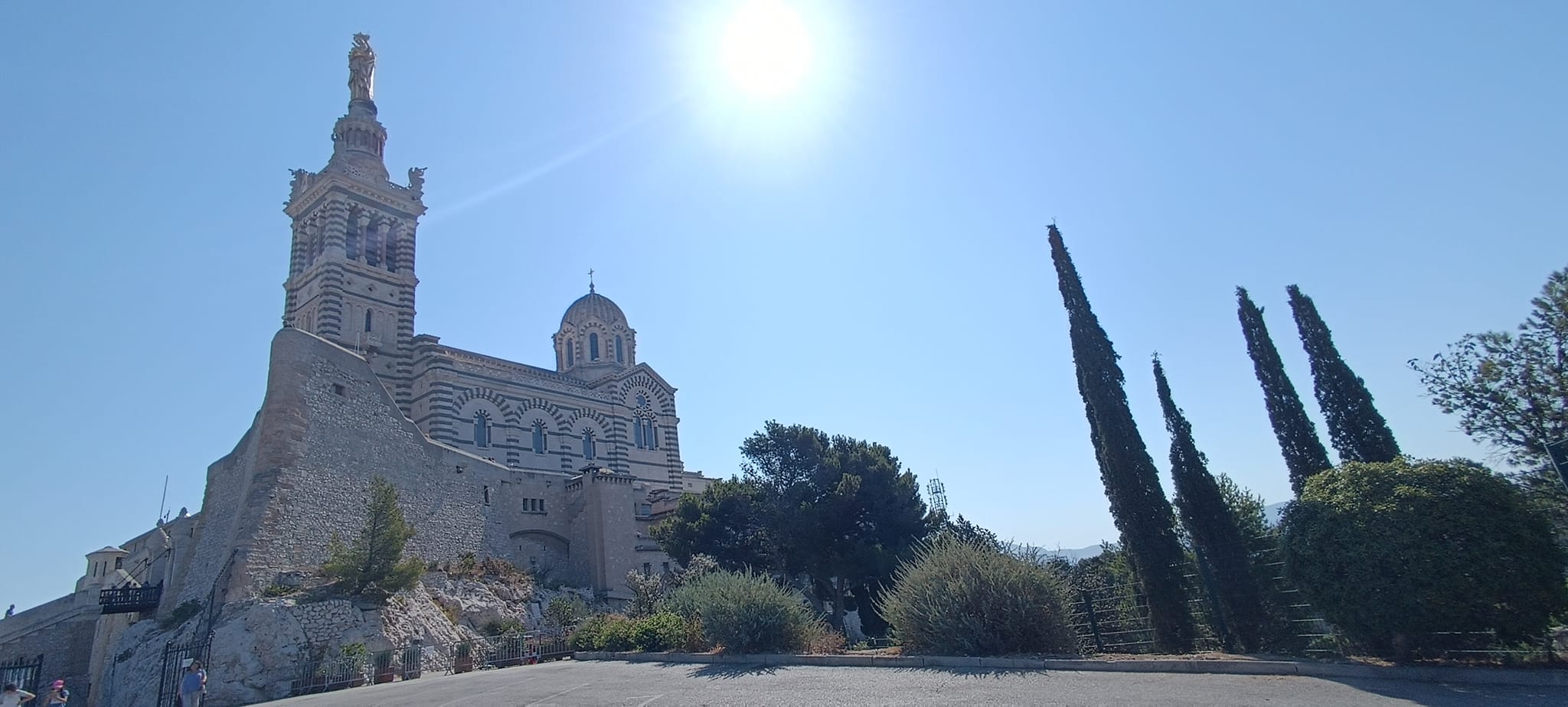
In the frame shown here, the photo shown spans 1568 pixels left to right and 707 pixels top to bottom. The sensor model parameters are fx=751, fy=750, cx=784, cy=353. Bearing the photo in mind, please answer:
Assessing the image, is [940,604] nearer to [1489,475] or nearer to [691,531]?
[1489,475]

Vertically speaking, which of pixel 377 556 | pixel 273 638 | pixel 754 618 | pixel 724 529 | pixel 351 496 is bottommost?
pixel 754 618

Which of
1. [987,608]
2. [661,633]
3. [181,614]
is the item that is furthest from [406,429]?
[987,608]

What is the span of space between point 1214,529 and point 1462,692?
14.6 feet

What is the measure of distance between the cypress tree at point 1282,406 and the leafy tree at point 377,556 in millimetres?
20882

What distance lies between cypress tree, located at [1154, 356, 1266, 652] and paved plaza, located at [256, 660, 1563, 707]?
233cm

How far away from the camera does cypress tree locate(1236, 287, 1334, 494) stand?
14.9 meters

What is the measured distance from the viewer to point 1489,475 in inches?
317

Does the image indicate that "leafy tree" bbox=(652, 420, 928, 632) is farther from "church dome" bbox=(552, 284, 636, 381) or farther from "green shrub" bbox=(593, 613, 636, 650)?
"church dome" bbox=(552, 284, 636, 381)

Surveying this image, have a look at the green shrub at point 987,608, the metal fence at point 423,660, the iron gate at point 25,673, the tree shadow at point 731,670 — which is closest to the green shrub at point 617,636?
the metal fence at point 423,660

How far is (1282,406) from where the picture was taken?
15.1m

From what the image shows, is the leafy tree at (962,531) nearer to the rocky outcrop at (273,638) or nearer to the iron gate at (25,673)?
the rocky outcrop at (273,638)

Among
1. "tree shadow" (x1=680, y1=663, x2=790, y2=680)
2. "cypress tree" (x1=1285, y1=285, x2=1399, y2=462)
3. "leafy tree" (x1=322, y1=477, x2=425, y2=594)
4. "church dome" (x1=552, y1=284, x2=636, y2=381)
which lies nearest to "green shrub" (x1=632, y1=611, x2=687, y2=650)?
"tree shadow" (x1=680, y1=663, x2=790, y2=680)

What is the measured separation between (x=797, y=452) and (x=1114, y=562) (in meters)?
15.0

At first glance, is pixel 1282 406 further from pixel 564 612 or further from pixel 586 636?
Answer: pixel 564 612
